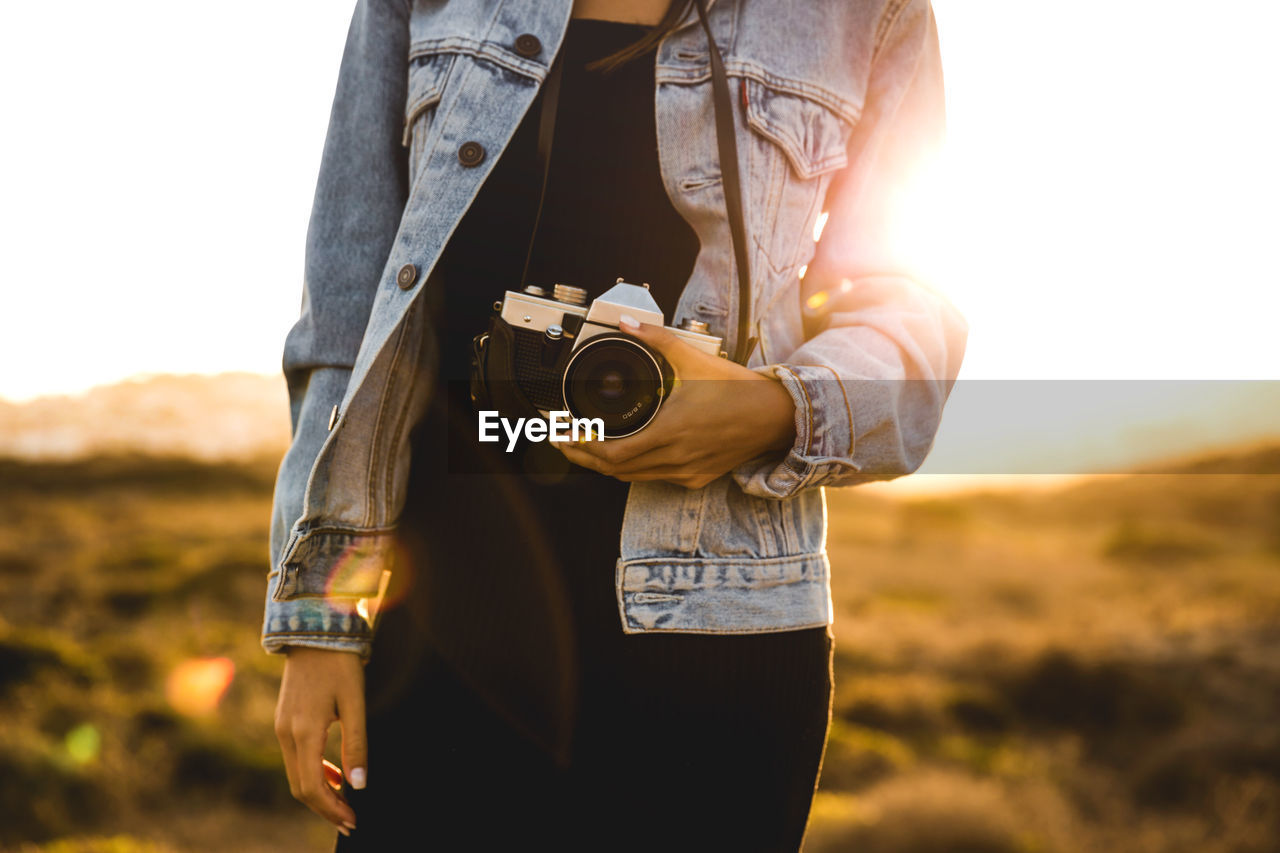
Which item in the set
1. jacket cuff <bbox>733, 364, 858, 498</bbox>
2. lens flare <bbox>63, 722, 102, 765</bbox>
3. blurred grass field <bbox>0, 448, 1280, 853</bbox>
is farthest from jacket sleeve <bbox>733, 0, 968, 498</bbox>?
lens flare <bbox>63, 722, 102, 765</bbox>

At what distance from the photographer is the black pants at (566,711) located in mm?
893

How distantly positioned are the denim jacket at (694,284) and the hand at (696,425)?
0.03 m

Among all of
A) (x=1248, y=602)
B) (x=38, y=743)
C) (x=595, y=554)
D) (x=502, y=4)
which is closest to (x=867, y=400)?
(x=595, y=554)

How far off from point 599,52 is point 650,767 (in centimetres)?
83

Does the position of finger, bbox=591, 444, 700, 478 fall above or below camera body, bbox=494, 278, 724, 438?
below

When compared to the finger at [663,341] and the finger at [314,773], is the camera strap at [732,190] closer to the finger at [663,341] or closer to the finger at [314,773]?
the finger at [663,341]

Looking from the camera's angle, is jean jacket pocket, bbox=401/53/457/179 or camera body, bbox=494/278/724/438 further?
jean jacket pocket, bbox=401/53/457/179

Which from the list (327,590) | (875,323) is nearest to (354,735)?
(327,590)

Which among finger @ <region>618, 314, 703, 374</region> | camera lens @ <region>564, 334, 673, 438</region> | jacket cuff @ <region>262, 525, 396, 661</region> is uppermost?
finger @ <region>618, 314, 703, 374</region>

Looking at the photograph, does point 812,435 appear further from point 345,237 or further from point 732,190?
point 345,237

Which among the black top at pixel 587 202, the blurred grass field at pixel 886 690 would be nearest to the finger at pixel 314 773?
the black top at pixel 587 202

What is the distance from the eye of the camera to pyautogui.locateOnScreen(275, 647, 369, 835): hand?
2.93 ft

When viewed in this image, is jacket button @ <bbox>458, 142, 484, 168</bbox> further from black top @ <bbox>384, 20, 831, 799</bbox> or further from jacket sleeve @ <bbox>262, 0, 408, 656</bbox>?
jacket sleeve @ <bbox>262, 0, 408, 656</bbox>

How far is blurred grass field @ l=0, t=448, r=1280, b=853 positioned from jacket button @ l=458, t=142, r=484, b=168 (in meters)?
3.90
